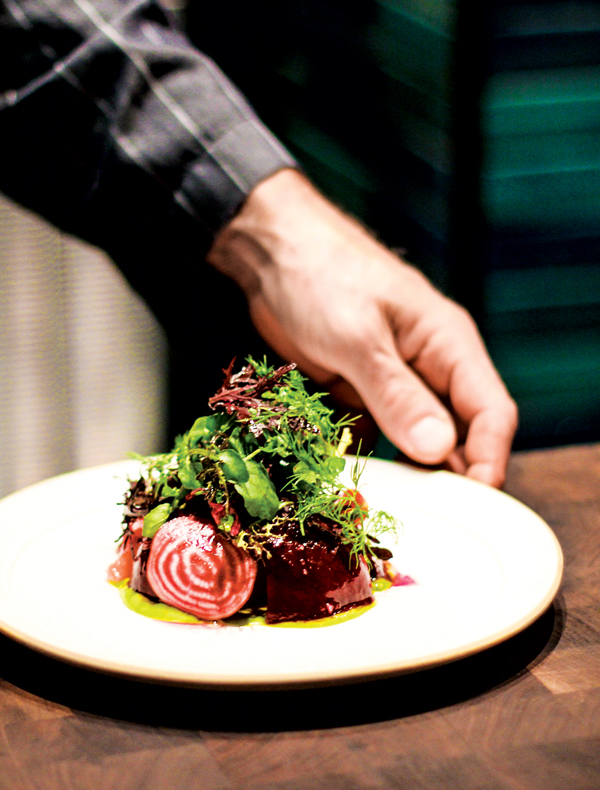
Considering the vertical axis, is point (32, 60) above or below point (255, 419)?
above

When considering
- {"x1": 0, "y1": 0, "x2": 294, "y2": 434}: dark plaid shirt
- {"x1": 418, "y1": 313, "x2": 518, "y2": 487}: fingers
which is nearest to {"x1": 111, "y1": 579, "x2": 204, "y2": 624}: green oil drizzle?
{"x1": 418, "y1": 313, "x2": 518, "y2": 487}: fingers

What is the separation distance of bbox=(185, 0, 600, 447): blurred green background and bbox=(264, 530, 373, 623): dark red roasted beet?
2316 mm

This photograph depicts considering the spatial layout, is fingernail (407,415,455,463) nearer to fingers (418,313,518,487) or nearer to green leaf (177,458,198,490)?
fingers (418,313,518,487)

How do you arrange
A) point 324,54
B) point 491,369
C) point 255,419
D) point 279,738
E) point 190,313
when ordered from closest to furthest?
point 279,738, point 255,419, point 491,369, point 190,313, point 324,54

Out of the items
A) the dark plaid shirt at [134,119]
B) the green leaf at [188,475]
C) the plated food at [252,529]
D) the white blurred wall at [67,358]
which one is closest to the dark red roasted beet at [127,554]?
the plated food at [252,529]

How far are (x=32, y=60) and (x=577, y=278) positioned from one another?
2.45 meters

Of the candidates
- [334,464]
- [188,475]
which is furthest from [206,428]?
[334,464]

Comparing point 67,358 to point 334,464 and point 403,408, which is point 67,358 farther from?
point 334,464

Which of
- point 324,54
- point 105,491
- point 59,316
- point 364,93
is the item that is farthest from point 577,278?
point 105,491

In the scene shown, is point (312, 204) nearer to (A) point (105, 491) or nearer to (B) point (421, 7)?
(A) point (105, 491)

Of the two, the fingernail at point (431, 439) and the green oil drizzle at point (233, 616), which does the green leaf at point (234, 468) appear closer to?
the green oil drizzle at point (233, 616)

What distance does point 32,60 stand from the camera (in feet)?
6.07

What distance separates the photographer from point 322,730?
2.52 ft

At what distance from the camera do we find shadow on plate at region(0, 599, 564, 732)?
79cm
